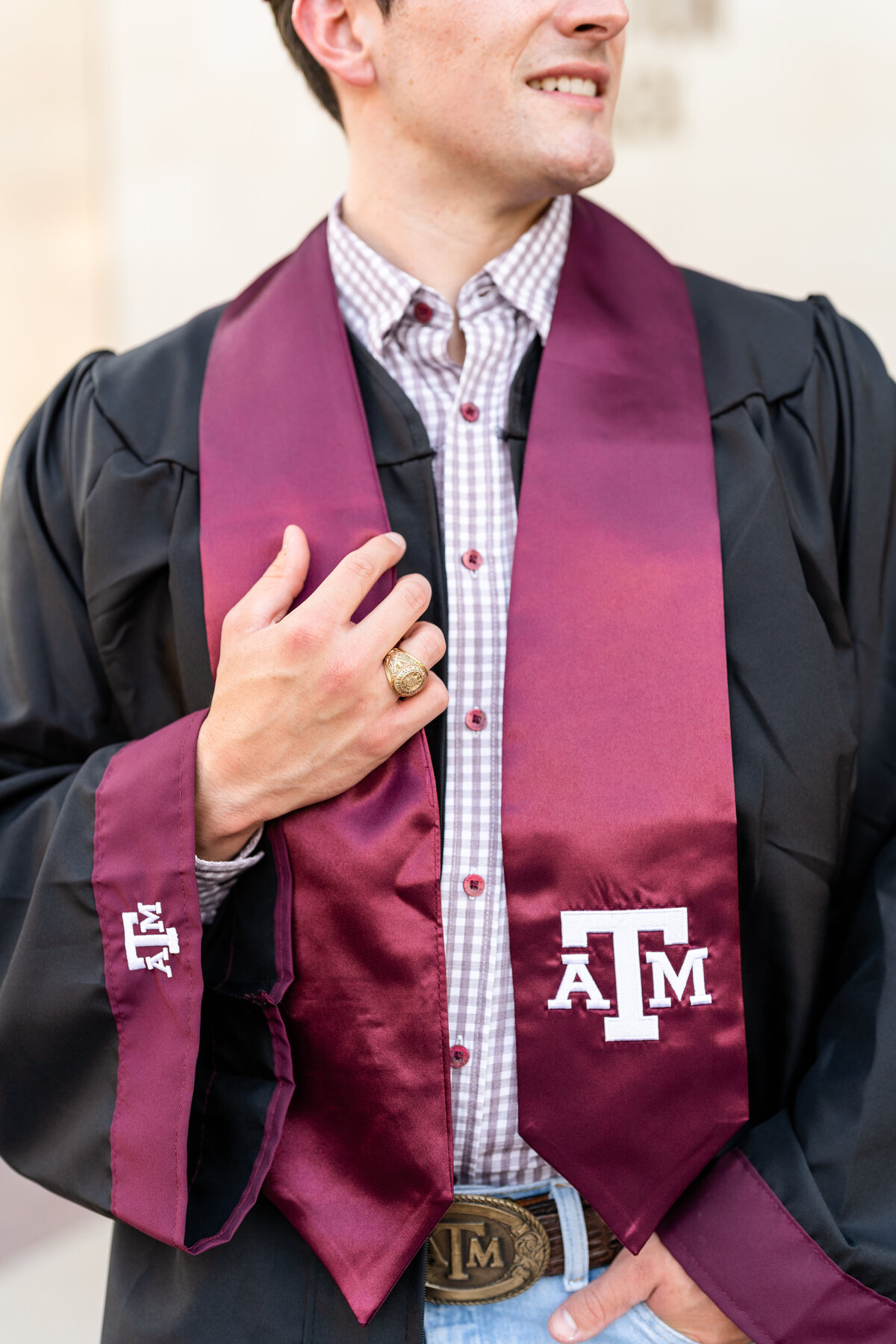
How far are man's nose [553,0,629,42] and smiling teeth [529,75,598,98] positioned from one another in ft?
0.14

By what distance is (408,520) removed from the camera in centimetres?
131

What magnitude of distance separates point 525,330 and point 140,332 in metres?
1.83

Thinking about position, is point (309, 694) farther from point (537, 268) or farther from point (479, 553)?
point (537, 268)

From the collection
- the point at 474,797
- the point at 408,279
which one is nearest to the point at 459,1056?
the point at 474,797

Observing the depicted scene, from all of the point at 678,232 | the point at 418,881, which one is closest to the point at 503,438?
the point at 418,881

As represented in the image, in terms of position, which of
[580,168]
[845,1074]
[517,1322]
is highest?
[580,168]

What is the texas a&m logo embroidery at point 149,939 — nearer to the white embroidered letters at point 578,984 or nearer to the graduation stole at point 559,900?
the graduation stole at point 559,900

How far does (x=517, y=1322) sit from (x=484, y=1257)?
86 millimetres

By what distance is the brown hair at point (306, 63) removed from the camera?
159cm

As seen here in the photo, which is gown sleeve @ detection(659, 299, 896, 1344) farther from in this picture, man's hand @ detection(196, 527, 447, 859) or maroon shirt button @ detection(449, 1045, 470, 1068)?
man's hand @ detection(196, 527, 447, 859)

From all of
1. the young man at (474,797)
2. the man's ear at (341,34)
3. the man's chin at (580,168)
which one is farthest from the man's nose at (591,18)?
the man's ear at (341,34)

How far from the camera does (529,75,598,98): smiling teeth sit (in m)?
1.34

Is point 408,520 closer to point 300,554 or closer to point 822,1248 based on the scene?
point 300,554

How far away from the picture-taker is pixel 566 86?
1347 mm
